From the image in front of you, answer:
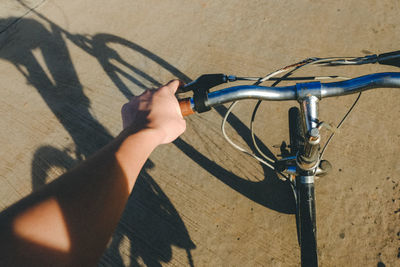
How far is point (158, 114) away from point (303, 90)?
2.04 ft

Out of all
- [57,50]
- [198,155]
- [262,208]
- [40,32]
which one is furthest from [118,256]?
[40,32]

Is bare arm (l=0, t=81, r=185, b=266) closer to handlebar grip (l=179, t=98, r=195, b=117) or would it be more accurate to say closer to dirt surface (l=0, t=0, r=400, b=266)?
handlebar grip (l=179, t=98, r=195, b=117)

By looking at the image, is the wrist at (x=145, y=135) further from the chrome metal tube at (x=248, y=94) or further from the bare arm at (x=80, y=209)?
the chrome metal tube at (x=248, y=94)

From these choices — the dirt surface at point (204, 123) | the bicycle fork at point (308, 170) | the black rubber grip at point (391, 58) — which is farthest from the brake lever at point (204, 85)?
the dirt surface at point (204, 123)

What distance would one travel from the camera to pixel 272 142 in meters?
2.17

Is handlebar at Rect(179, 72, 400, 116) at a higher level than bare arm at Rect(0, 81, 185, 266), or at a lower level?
higher

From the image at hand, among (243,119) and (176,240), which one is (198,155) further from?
(176,240)

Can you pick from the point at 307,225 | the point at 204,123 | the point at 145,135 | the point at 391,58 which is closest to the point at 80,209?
the point at 145,135

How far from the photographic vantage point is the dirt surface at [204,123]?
184cm

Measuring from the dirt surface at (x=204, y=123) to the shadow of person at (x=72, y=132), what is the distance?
0.5 inches

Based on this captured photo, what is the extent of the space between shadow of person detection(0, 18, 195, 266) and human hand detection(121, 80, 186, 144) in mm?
1097

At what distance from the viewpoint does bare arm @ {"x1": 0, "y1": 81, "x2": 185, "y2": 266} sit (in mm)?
818

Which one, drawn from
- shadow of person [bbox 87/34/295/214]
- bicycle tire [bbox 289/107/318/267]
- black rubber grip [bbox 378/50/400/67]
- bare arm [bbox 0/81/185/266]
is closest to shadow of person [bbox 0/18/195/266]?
shadow of person [bbox 87/34/295/214]

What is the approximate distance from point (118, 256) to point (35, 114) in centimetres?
184
